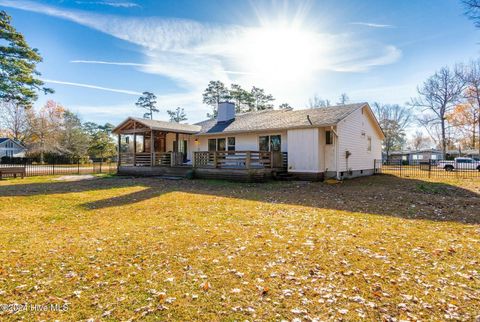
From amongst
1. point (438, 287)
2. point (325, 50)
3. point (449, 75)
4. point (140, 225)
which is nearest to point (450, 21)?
point (325, 50)

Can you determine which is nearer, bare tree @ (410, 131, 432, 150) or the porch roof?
the porch roof

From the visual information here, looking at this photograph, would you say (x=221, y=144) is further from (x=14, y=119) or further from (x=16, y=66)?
(x=14, y=119)

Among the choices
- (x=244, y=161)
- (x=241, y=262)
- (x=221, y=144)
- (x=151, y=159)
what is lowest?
(x=241, y=262)

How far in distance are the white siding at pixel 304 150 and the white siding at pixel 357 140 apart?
1.48 metres

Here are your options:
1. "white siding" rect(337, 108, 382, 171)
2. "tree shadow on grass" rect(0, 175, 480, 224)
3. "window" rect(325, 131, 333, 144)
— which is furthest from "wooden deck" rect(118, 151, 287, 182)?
"white siding" rect(337, 108, 382, 171)

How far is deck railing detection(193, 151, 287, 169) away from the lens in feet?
50.8

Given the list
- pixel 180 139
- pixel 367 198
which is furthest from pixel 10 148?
pixel 367 198

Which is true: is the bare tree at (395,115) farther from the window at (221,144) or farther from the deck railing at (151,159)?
the deck railing at (151,159)

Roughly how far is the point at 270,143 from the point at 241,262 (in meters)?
13.5

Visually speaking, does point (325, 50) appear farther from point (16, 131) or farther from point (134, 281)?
point (16, 131)

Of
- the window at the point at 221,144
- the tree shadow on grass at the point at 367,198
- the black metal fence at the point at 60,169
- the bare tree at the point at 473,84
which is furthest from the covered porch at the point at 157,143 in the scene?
the bare tree at the point at 473,84

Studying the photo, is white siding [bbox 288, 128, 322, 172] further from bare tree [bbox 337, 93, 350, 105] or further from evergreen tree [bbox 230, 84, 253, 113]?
bare tree [bbox 337, 93, 350, 105]

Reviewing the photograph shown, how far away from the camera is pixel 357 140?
17047 mm

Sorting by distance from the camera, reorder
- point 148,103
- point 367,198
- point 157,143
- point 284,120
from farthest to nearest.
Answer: point 148,103, point 157,143, point 284,120, point 367,198
